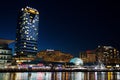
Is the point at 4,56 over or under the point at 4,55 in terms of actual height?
under

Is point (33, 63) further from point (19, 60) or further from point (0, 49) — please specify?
point (0, 49)

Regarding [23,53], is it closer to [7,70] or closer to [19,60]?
[19,60]

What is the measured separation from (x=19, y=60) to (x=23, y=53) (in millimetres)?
34335

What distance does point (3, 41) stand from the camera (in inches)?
4491

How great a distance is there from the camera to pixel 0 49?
360ft

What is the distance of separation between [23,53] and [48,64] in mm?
36547

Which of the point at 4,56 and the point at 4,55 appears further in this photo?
the point at 4,55

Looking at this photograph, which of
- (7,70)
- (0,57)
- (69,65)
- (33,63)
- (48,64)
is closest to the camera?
(7,70)

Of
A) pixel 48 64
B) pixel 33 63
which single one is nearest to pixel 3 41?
pixel 33 63

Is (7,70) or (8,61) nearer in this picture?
(7,70)

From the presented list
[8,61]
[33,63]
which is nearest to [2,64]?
[8,61]

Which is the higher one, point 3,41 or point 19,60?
point 3,41

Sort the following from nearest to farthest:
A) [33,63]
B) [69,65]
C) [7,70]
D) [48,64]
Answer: [7,70] < [33,63] < [48,64] < [69,65]

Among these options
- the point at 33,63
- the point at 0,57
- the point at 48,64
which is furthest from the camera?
the point at 48,64
